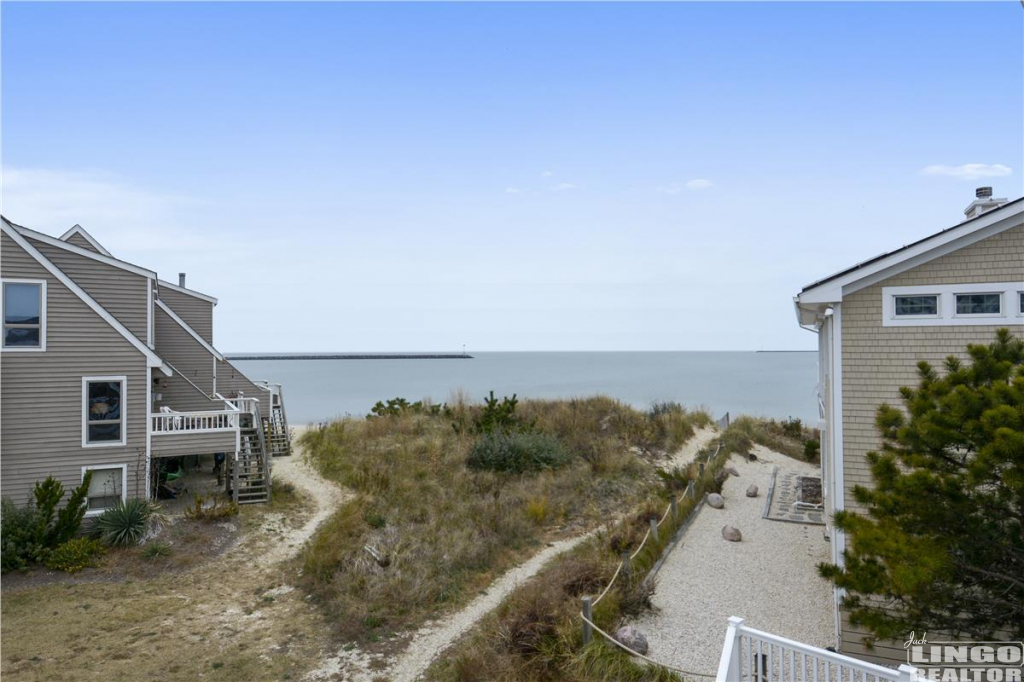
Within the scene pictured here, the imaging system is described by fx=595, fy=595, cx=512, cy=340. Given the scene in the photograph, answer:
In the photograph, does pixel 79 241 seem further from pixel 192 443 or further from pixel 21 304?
pixel 192 443

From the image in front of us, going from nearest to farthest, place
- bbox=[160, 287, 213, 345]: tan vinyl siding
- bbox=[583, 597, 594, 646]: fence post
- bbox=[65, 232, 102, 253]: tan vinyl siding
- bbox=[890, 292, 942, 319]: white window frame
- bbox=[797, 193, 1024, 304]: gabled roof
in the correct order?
bbox=[797, 193, 1024, 304]: gabled roof < bbox=[583, 597, 594, 646]: fence post < bbox=[890, 292, 942, 319]: white window frame < bbox=[65, 232, 102, 253]: tan vinyl siding < bbox=[160, 287, 213, 345]: tan vinyl siding

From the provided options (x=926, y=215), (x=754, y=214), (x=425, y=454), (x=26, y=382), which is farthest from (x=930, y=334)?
(x=26, y=382)

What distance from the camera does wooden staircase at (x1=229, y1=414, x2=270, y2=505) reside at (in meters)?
15.9

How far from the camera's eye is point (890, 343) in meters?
8.71

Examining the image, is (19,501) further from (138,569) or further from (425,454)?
(425,454)

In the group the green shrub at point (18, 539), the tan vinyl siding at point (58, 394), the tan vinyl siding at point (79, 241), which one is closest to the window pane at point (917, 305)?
the tan vinyl siding at point (58, 394)

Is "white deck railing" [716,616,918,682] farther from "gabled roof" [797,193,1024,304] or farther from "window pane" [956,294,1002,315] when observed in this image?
"window pane" [956,294,1002,315]

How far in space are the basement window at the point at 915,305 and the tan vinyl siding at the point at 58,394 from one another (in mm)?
15990

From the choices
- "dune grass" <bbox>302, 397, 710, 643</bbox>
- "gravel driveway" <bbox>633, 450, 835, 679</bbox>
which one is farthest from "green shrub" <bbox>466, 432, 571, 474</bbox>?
"gravel driveway" <bbox>633, 450, 835, 679</bbox>

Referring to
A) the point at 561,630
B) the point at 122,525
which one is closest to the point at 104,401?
the point at 122,525

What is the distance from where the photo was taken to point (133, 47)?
1517 centimetres

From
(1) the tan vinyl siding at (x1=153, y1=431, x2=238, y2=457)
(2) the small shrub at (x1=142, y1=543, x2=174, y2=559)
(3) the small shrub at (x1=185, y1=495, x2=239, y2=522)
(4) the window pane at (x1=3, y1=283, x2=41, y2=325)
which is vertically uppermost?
(4) the window pane at (x1=3, y1=283, x2=41, y2=325)

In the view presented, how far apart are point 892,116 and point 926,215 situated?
5044mm

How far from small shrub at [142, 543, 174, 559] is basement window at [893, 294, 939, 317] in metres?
14.4
